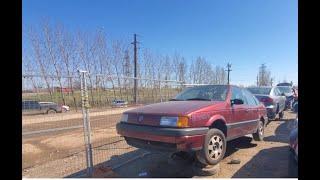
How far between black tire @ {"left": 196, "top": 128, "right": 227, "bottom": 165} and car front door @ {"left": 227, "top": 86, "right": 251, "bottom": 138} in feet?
1.64

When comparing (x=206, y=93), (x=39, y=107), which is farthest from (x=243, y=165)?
(x=39, y=107)

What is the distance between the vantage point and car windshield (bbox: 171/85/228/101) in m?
5.94

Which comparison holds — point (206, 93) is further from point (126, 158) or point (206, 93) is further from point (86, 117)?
point (86, 117)

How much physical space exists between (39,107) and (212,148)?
138 inches

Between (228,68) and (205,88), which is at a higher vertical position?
(228,68)

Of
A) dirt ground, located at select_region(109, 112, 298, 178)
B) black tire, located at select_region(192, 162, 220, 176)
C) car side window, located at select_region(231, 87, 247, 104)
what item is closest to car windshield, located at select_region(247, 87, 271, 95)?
dirt ground, located at select_region(109, 112, 298, 178)

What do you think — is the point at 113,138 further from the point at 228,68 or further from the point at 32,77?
the point at 228,68

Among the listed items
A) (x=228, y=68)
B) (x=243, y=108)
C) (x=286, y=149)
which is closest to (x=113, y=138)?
(x=243, y=108)

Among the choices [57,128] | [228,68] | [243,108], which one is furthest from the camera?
[228,68]

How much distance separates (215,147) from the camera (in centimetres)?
514

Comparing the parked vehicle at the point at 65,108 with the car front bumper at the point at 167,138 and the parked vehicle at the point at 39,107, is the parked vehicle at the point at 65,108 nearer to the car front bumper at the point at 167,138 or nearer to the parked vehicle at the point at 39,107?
the parked vehicle at the point at 39,107
